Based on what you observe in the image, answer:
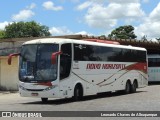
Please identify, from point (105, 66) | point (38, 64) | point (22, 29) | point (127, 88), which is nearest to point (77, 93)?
point (38, 64)

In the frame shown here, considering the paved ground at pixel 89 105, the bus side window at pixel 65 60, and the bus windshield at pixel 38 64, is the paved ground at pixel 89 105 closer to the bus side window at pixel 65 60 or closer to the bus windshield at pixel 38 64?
the bus windshield at pixel 38 64

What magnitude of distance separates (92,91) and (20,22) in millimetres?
74314

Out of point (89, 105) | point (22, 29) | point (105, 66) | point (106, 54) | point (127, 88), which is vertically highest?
point (22, 29)

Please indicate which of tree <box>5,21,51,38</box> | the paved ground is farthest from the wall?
tree <box>5,21,51,38</box>

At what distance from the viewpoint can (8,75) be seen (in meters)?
34.1

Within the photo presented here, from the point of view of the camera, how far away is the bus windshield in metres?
20.3

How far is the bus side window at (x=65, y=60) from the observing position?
20469 millimetres

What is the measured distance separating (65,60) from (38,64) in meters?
1.25

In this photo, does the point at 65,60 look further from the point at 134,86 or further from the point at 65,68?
the point at 134,86

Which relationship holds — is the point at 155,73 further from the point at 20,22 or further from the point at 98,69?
the point at 20,22

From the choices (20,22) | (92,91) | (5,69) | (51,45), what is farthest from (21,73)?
(20,22)

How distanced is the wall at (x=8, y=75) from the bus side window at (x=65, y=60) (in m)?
13.3

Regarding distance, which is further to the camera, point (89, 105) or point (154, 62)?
point (154, 62)

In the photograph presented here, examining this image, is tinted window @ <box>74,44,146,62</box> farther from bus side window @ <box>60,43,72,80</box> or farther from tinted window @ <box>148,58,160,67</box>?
tinted window @ <box>148,58,160,67</box>
